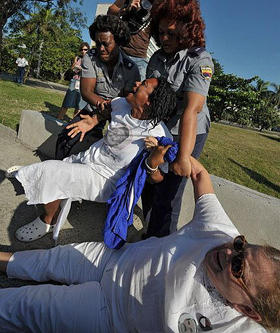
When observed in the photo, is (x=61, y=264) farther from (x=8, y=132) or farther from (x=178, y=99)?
(x=8, y=132)

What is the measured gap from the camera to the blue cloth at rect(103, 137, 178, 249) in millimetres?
1823

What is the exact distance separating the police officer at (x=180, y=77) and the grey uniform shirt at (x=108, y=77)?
0.44 meters

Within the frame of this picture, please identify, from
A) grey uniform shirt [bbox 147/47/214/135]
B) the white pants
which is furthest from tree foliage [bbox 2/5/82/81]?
the white pants

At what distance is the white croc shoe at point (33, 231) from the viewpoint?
7.07 ft

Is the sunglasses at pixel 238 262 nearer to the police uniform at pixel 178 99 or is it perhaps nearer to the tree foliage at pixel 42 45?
the police uniform at pixel 178 99

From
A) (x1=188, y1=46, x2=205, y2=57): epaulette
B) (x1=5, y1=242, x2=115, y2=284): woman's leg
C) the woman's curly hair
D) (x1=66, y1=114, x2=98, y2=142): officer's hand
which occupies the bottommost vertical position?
(x1=5, y1=242, x2=115, y2=284): woman's leg

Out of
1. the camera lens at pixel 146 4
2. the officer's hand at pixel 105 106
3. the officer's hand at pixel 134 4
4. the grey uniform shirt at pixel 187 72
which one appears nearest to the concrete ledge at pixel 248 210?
the grey uniform shirt at pixel 187 72

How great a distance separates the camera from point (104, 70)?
2637 mm

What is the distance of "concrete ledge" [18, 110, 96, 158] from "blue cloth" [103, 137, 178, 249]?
2198 millimetres

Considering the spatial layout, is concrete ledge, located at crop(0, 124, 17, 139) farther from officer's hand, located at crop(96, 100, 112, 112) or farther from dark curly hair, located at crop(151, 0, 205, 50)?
dark curly hair, located at crop(151, 0, 205, 50)

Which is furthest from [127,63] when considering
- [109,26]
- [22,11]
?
[22,11]

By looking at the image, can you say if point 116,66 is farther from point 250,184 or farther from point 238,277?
point 250,184

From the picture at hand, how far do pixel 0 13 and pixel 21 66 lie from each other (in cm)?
278

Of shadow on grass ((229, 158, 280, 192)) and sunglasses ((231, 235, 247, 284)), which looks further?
shadow on grass ((229, 158, 280, 192))
